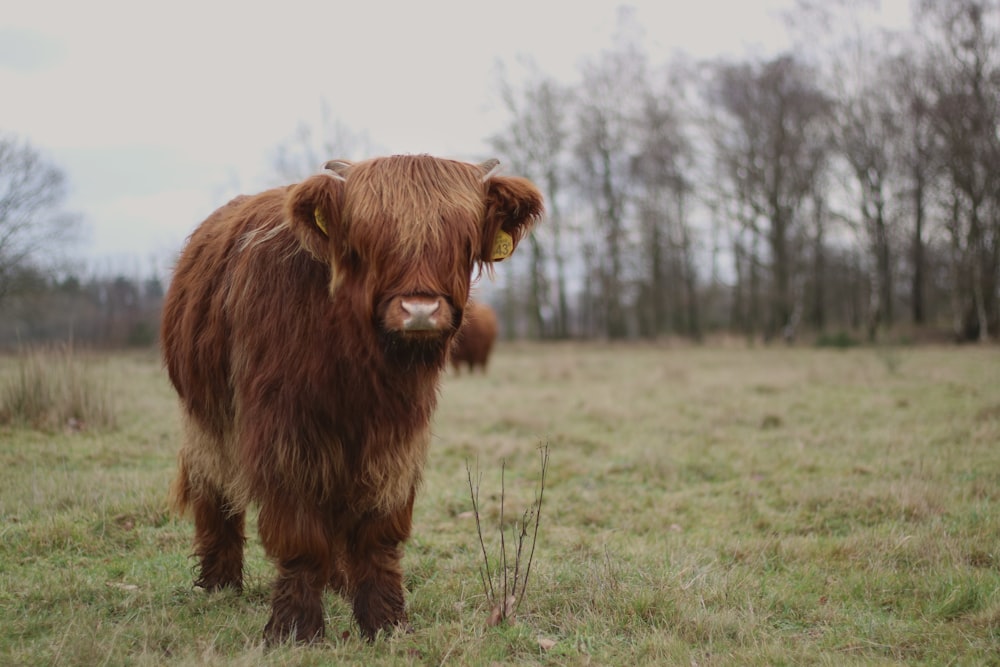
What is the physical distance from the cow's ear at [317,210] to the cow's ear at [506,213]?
0.62 metres

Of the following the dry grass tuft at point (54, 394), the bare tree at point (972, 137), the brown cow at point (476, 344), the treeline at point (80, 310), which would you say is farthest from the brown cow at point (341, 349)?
the bare tree at point (972, 137)

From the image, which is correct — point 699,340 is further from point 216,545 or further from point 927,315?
point 216,545

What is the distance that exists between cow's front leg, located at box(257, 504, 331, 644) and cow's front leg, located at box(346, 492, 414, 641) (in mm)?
190

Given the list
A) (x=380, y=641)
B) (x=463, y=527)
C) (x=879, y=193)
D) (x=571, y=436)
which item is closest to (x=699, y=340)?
(x=879, y=193)

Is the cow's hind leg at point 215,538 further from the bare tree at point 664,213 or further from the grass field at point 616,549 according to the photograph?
the bare tree at point 664,213

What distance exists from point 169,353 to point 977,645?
410 cm

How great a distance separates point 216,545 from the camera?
4.09 metres

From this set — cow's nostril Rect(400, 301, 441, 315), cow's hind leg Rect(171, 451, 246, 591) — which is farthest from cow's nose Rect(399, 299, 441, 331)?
cow's hind leg Rect(171, 451, 246, 591)

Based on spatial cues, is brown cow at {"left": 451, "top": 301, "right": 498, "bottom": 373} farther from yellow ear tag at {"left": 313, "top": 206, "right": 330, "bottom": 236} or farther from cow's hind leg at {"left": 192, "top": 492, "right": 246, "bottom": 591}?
yellow ear tag at {"left": 313, "top": 206, "right": 330, "bottom": 236}

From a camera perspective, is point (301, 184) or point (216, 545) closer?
point (301, 184)

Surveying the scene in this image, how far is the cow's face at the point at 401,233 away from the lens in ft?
9.36

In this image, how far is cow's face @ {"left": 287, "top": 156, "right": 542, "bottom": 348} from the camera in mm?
2852

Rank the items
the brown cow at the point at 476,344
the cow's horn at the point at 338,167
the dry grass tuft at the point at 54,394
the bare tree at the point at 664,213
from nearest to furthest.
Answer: the cow's horn at the point at 338,167 < the dry grass tuft at the point at 54,394 < the brown cow at the point at 476,344 < the bare tree at the point at 664,213

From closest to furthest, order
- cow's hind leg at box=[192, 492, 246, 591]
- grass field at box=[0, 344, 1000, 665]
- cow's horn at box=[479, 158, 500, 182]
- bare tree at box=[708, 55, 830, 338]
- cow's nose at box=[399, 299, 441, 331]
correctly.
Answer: cow's nose at box=[399, 299, 441, 331] < grass field at box=[0, 344, 1000, 665] < cow's horn at box=[479, 158, 500, 182] < cow's hind leg at box=[192, 492, 246, 591] < bare tree at box=[708, 55, 830, 338]
